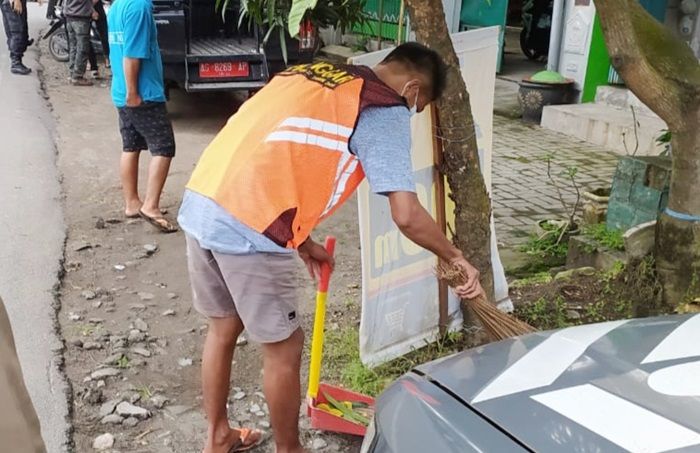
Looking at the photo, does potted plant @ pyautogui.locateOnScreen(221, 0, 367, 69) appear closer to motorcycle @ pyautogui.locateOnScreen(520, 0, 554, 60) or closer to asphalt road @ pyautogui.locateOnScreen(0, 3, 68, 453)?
asphalt road @ pyautogui.locateOnScreen(0, 3, 68, 453)

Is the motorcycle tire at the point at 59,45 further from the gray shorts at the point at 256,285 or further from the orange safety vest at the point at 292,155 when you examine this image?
the orange safety vest at the point at 292,155

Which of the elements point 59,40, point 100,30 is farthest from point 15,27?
point 59,40

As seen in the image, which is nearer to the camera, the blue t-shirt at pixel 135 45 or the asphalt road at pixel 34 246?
the asphalt road at pixel 34 246

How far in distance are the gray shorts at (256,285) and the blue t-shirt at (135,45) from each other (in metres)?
2.78

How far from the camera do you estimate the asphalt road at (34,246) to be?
327 centimetres

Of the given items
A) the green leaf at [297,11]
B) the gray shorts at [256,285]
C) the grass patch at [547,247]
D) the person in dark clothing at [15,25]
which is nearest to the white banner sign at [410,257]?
the green leaf at [297,11]

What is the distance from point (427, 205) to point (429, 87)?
36.8 inches

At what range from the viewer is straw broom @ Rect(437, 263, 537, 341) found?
2.48m

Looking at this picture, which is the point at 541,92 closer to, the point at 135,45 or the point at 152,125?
the point at 152,125

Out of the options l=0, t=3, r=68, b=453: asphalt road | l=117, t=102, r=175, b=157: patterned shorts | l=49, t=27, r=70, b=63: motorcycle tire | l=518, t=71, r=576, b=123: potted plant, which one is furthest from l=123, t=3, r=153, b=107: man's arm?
l=49, t=27, r=70, b=63: motorcycle tire

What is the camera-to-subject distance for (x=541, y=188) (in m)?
6.55

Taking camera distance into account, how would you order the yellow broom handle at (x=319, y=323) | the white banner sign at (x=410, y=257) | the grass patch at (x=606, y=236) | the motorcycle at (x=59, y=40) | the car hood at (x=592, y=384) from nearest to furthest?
the car hood at (x=592, y=384) → the yellow broom handle at (x=319, y=323) → the white banner sign at (x=410, y=257) → the grass patch at (x=606, y=236) → the motorcycle at (x=59, y=40)

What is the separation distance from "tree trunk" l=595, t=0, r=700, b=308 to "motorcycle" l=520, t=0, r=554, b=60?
10001 mm

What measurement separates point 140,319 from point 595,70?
6.79 metres
